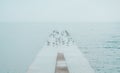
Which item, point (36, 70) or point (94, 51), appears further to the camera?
point (94, 51)

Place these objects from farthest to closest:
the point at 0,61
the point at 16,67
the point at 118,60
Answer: the point at 118,60
the point at 0,61
the point at 16,67

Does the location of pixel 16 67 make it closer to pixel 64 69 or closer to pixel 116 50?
pixel 64 69

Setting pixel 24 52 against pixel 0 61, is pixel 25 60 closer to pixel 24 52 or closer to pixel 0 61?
pixel 0 61

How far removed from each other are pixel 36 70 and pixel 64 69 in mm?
997

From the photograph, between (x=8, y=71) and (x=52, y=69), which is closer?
(x=52, y=69)

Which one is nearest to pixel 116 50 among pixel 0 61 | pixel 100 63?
pixel 100 63

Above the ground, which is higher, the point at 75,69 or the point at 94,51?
the point at 75,69

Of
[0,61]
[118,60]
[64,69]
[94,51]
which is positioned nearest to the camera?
[64,69]

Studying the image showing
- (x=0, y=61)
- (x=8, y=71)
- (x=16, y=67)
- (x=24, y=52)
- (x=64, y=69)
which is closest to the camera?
(x=64, y=69)

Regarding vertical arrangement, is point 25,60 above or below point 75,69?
Result: below

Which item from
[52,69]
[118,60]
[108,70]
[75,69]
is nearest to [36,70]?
[52,69]

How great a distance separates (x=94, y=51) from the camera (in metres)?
28.7

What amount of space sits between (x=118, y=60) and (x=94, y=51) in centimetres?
449

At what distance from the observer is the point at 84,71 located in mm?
8250
